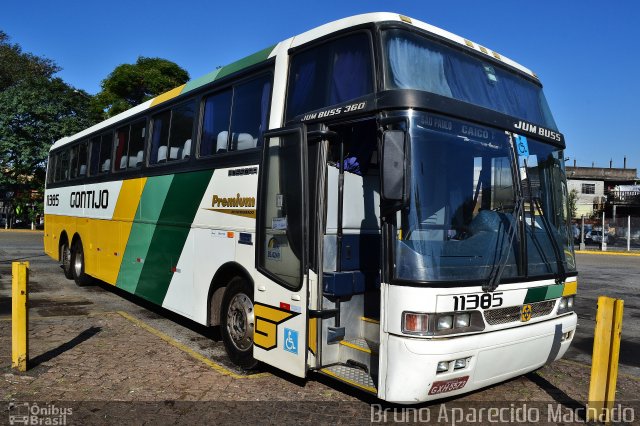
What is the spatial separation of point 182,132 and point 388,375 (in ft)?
15.4

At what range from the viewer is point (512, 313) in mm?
4699

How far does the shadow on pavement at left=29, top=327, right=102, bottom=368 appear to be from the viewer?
19.8 feet

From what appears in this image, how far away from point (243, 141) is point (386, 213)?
7.86 ft

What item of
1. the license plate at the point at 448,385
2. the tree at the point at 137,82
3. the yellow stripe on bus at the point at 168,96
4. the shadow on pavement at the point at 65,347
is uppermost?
the tree at the point at 137,82

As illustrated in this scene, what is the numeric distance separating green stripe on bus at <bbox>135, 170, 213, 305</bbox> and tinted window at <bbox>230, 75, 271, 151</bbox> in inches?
28.0

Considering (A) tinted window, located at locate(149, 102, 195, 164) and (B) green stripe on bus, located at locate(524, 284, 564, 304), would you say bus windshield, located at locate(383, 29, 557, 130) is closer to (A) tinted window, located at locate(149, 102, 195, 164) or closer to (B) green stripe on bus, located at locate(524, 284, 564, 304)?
(B) green stripe on bus, located at locate(524, 284, 564, 304)

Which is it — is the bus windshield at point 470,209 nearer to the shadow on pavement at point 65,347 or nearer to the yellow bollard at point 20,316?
the yellow bollard at point 20,316

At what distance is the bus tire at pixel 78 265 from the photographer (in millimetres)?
11633

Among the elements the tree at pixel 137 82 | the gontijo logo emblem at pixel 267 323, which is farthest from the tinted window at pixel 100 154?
the tree at pixel 137 82

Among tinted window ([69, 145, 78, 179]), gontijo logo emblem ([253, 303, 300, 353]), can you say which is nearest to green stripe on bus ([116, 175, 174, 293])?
gontijo logo emblem ([253, 303, 300, 353])

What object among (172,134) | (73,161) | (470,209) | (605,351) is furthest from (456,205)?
(73,161)

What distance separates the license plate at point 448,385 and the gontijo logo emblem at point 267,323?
1417mm

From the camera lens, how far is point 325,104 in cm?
500

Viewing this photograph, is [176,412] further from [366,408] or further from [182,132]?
[182,132]
